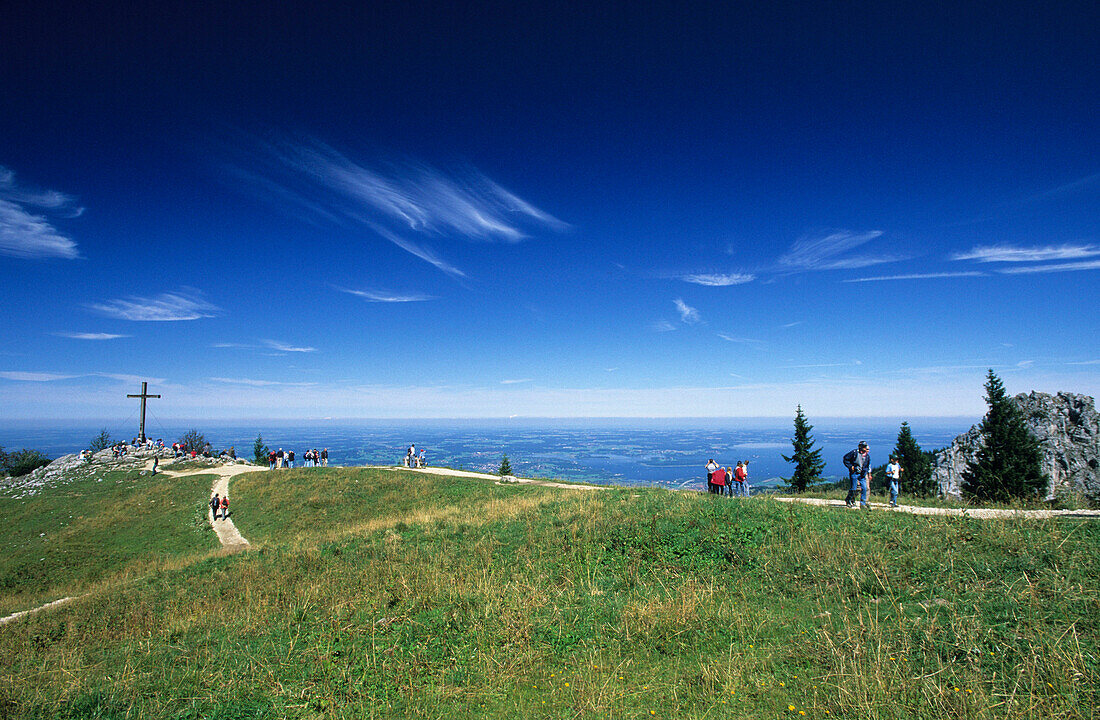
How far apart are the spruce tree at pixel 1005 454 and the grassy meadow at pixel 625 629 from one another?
1235 inches

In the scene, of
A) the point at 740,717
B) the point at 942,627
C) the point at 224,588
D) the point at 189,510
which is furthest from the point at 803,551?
the point at 189,510

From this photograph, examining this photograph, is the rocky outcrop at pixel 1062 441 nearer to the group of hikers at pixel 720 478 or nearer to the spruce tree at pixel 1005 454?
the spruce tree at pixel 1005 454

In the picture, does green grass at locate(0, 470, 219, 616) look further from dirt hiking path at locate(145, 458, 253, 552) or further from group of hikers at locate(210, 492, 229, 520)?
group of hikers at locate(210, 492, 229, 520)

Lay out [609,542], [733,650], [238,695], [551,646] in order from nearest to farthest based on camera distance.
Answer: [238,695], [733,650], [551,646], [609,542]

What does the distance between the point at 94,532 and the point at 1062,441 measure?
118912mm

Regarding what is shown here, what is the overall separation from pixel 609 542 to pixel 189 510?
28577 mm

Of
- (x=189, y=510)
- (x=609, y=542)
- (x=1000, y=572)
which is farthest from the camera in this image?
(x=189, y=510)

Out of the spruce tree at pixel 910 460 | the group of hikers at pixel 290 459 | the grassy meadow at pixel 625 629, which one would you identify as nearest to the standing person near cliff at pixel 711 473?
the grassy meadow at pixel 625 629

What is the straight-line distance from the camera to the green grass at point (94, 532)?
58.4ft

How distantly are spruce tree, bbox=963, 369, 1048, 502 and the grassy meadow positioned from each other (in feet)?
103

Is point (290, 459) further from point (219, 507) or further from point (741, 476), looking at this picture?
point (741, 476)

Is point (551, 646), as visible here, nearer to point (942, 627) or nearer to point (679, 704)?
point (679, 704)

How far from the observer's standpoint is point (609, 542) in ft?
37.1

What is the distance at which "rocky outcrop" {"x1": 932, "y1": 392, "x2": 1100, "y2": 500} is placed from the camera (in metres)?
69.2
